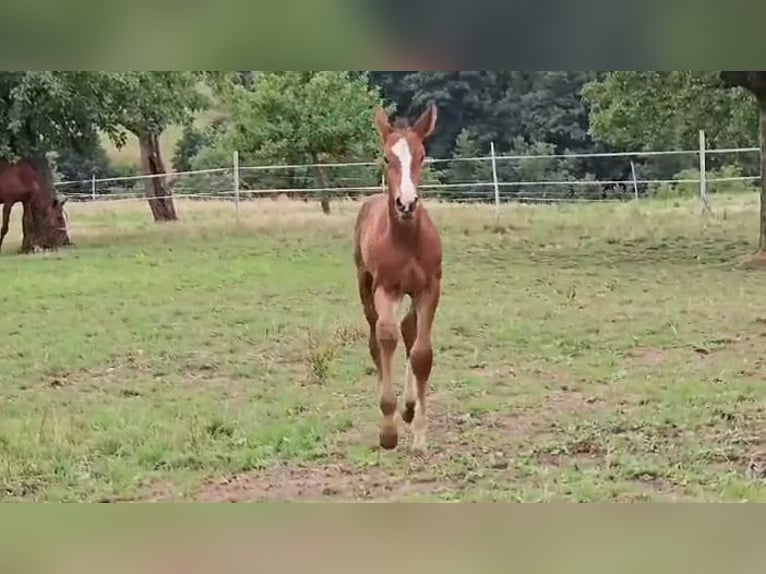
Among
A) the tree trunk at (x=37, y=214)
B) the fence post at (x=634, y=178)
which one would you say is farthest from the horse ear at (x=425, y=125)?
the tree trunk at (x=37, y=214)

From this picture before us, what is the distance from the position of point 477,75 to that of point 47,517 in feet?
5.85

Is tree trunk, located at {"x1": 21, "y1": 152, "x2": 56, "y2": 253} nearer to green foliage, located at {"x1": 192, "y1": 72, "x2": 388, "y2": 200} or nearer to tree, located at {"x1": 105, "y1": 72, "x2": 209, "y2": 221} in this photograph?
tree, located at {"x1": 105, "y1": 72, "x2": 209, "y2": 221}

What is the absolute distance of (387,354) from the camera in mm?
3238

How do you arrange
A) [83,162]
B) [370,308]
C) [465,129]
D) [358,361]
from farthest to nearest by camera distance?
[83,162] → [465,129] → [358,361] → [370,308]

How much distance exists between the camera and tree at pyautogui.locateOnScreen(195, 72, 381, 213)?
12.3 feet

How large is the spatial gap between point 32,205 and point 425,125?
2021mm

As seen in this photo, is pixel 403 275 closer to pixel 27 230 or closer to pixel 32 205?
pixel 32 205

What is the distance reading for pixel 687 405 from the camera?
3.51 metres

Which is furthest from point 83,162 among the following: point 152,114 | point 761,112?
point 761,112

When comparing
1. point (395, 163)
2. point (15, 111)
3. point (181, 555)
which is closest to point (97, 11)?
point (395, 163)

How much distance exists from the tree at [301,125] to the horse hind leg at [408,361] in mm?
599

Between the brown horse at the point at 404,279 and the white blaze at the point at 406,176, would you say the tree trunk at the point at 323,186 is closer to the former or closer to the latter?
the brown horse at the point at 404,279

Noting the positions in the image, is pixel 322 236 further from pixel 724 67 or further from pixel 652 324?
pixel 724 67

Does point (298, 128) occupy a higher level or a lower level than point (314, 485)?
higher
